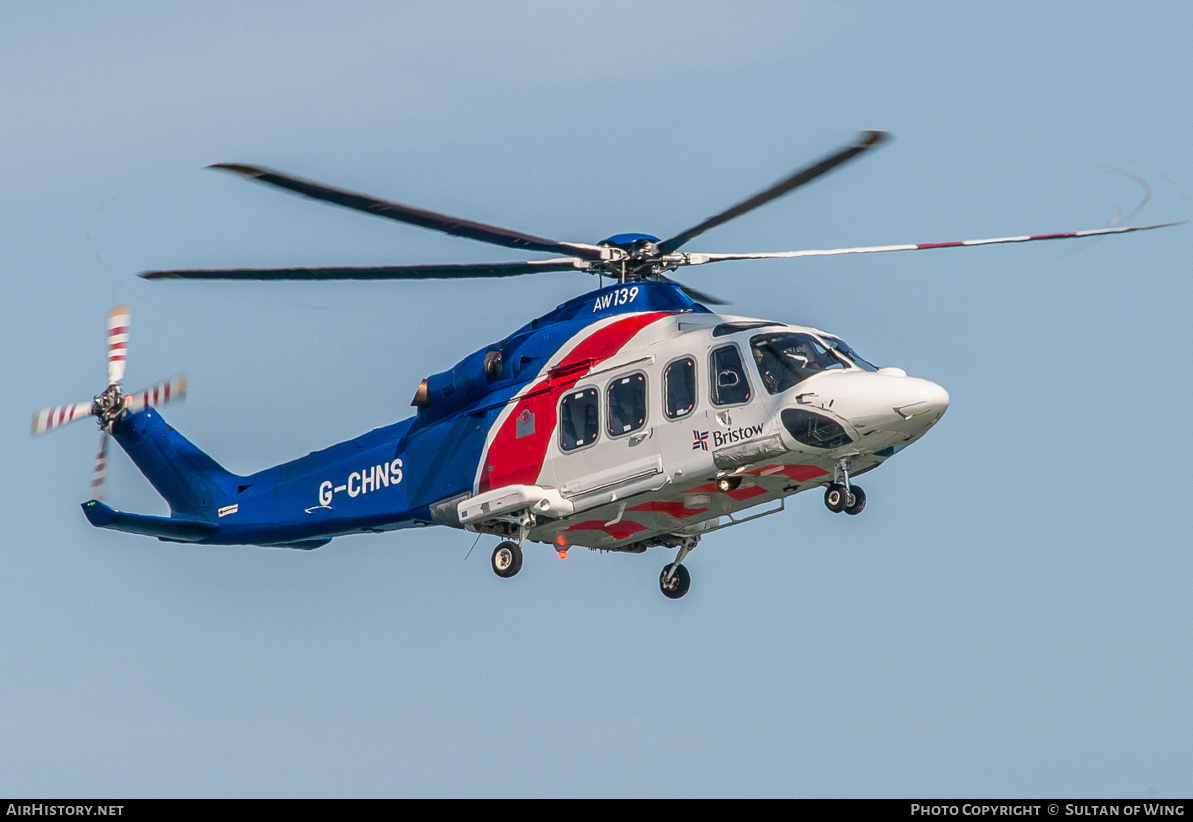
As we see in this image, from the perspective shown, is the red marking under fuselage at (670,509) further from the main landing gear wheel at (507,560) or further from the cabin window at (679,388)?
the main landing gear wheel at (507,560)

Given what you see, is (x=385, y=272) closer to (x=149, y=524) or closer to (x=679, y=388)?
(x=679, y=388)

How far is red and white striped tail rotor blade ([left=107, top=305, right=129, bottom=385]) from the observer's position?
29.1 metres

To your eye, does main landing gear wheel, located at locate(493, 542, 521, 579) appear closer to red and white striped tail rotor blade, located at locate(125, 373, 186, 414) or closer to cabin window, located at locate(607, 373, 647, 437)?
cabin window, located at locate(607, 373, 647, 437)

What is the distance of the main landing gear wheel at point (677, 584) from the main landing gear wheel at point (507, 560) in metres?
2.55

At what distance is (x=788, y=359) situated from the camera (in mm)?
23281

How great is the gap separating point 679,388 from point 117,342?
10.3 meters

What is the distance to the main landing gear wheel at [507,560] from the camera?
2483cm

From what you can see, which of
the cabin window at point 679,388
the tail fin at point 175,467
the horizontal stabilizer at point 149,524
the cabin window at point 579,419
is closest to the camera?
the cabin window at point 679,388

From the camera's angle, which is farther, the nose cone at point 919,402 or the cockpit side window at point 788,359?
the cockpit side window at point 788,359

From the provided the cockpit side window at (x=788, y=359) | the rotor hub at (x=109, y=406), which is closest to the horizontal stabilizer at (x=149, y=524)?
the rotor hub at (x=109, y=406)

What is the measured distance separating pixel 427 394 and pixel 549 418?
243 centimetres
